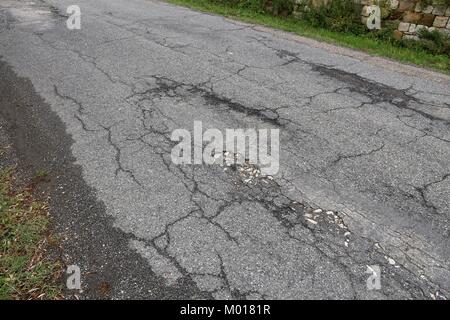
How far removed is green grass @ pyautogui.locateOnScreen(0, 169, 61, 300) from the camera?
3096mm

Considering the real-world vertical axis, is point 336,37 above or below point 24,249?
above

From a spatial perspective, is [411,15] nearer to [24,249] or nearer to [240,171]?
[240,171]

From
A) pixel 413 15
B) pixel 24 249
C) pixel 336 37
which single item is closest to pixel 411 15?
pixel 413 15

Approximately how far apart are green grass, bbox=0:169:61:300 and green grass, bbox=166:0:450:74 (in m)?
7.63

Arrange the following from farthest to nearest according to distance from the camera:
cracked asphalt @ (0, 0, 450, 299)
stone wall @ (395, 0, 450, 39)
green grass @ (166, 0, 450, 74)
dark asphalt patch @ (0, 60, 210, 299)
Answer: stone wall @ (395, 0, 450, 39) < green grass @ (166, 0, 450, 74) < cracked asphalt @ (0, 0, 450, 299) < dark asphalt patch @ (0, 60, 210, 299)

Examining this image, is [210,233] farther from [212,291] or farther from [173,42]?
[173,42]

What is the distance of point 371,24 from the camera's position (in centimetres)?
926

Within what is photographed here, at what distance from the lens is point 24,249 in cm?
345

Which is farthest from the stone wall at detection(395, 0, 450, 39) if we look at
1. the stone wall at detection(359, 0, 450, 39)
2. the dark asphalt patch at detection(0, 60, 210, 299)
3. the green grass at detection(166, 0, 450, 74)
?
the dark asphalt patch at detection(0, 60, 210, 299)

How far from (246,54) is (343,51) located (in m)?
2.29

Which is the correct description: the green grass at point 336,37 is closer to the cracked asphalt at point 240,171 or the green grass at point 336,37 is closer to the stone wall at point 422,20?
the stone wall at point 422,20

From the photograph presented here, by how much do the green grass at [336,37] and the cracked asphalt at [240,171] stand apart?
54 centimetres

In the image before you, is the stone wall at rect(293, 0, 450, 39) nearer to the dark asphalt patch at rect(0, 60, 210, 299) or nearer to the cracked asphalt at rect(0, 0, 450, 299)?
the cracked asphalt at rect(0, 0, 450, 299)

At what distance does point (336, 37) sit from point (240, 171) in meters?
6.41
